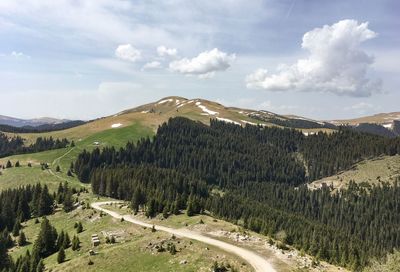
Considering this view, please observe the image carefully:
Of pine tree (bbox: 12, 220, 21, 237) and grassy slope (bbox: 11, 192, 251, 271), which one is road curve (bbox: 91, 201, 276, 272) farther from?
pine tree (bbox: 12, 220, 21, 237)

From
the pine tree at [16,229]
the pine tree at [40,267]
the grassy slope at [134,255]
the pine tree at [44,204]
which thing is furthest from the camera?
the pine tree at [44,204]

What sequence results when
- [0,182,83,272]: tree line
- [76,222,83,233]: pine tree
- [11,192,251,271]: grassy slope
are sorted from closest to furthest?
[11,192,251,271]: grassy slope < [0,182,83,272]: tree line < [76,222,83,233]: pine tree

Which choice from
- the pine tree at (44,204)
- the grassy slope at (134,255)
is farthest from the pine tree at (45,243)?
the pine tree at (44,204)

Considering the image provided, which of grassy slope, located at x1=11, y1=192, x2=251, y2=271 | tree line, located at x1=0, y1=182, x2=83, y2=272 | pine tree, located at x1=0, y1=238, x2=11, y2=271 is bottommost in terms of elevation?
pine tree, located at x1=0, y1=238, x2=11, y2=271

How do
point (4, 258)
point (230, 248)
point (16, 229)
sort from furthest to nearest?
1. point (16, 229)
2. point (4, 258)
3. point (230, 248)

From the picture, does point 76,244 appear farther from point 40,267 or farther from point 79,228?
point 79,228

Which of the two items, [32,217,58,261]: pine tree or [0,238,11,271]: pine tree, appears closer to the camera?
[32,217,58,261]: pine tree

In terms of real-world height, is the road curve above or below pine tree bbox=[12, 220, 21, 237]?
above

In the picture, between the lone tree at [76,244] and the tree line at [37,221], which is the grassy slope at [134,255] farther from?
the tree line at [37,221]

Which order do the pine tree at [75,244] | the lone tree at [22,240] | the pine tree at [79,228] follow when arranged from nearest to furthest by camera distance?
the pine tree at [75,244] < the pine tree at [79,228] < the lone tree at [22,240]

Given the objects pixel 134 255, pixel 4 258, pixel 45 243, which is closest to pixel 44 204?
pixel 4 258

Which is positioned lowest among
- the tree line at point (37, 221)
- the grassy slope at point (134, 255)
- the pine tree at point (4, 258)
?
the pine tree at point (4, 258)

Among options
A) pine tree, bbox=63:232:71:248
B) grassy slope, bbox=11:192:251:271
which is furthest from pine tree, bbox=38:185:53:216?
pine tree, bbox=63:232:71:248

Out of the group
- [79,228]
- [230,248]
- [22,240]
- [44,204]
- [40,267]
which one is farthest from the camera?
[44,204]
